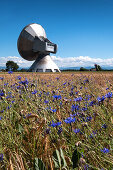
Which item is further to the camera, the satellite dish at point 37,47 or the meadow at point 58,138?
the satellite dish at point 37,47

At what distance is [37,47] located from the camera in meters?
42.6

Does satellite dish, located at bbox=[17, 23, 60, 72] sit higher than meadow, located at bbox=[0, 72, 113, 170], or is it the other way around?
satellite dish, located at bbox=[17, 23, 60, 72]

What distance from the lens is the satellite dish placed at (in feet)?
137

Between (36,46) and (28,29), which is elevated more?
(28,29)

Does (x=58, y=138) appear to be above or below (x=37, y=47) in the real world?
below

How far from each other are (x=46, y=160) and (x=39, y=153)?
0.58 feet

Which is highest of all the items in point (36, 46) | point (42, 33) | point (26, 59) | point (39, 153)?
point (42, 33)

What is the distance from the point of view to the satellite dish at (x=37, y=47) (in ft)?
137

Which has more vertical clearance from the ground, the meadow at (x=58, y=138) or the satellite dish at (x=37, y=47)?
the satellite dish at (x=37, y=47)

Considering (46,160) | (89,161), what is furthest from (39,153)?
(89,161)

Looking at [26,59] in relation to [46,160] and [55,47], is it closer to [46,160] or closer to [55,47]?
[55,47]

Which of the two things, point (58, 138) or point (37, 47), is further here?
point (37, 47)

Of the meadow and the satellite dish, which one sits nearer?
the meadow

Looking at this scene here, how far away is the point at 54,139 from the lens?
5.92 ft
